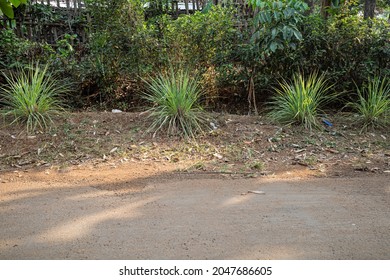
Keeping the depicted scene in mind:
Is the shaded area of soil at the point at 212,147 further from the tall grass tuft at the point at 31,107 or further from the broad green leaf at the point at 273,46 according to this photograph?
the broad green leaf at the point at 273,46

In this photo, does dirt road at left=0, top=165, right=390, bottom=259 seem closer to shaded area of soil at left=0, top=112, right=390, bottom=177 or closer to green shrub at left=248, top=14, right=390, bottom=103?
shaded area of soil at left=0, top=112, right=390, bottom=177

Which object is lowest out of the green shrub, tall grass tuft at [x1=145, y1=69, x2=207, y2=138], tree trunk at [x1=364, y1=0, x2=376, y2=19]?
tall grass tuft at [x1=145, y1=69, x2=207, y2=138]

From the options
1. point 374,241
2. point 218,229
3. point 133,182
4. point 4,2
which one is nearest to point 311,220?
point 374,241

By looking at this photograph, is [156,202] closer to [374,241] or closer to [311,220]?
[311,220]

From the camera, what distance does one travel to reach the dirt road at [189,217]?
109 inches

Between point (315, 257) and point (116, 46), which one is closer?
point (315, 257)

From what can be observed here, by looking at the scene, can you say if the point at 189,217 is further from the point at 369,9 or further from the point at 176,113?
the point at 369,9

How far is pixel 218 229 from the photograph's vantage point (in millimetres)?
3086

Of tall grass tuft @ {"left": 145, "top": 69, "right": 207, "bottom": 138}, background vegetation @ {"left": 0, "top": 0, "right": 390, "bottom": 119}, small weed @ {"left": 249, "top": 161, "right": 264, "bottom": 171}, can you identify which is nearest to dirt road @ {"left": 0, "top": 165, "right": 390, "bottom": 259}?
small weed @ {"left": 249, "top": 161, "right": 264, "bottom": 171}

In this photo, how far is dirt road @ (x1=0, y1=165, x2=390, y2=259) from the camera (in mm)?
2771

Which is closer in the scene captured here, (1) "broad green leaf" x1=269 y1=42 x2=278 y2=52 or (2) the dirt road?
(2) the dirt road

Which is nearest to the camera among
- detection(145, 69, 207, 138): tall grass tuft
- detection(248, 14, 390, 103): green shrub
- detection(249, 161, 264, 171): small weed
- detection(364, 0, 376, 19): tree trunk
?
detection(249, 161, 264, 171): small weed

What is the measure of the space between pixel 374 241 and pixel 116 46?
18.5 feet

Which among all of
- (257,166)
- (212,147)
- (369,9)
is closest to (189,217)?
(257,166)
